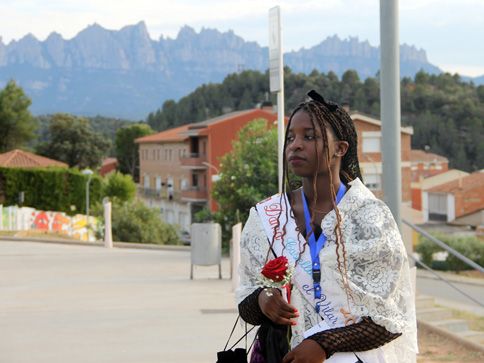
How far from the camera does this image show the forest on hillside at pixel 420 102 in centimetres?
9500

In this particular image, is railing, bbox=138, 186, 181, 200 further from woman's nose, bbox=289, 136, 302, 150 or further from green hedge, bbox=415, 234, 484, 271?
woman's nose, bbox=289, 136, 302, 150

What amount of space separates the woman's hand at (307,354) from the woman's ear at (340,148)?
585 millimetres

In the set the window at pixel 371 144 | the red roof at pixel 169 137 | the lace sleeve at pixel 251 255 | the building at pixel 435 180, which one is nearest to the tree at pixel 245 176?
the lace sleeve at pixel 251 255

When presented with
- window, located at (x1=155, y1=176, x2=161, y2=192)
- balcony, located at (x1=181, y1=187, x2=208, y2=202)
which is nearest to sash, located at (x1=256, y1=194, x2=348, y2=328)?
balcony, located at (x1=181, y1=187, x2=208, y2=202)

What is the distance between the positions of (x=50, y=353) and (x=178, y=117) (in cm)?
11858

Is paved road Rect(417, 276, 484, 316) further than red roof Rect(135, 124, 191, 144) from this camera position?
No

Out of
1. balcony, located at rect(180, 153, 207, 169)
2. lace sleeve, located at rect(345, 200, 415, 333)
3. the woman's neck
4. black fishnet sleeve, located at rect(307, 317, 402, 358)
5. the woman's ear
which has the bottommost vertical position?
black fishnet sleeve, located at rect(307, 317, 402, 358)

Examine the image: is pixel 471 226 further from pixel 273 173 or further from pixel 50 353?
pixel 50 353

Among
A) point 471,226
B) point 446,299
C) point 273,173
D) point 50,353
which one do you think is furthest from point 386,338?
point 471,226

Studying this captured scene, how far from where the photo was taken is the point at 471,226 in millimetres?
74562

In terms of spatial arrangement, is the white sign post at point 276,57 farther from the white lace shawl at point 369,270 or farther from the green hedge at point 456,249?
the green hedge at point 456,249

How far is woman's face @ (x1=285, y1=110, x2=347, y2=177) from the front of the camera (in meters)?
2.79

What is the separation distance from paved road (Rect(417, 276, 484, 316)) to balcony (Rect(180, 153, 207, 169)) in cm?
4737

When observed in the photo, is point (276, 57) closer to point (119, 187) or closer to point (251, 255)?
point (251, 255)
